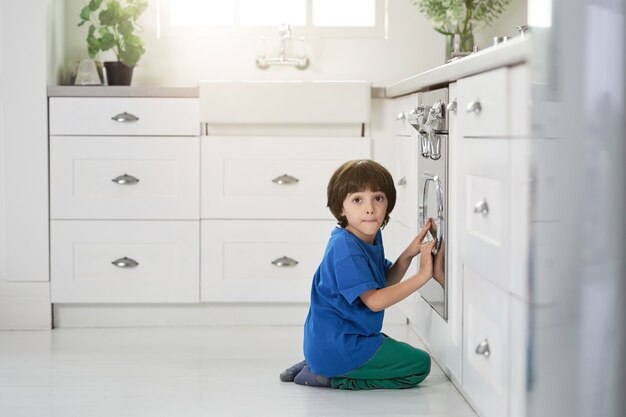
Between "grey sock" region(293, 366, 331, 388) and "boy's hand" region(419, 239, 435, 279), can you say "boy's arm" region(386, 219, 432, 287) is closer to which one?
"boy's hand" region(419, 239, 435, 279)

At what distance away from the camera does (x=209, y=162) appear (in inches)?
121

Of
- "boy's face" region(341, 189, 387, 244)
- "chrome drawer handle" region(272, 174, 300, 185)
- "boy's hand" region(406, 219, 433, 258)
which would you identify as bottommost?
"boy's hand" region(406, 219, 433, 258)

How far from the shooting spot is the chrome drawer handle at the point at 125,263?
3072 millimetres

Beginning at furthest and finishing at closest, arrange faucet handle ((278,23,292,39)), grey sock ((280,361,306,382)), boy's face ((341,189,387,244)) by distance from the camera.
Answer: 1. faucet handle ((278,23,292,39))
2. grey sock ((280,361,306,382))
3. boy's face ((341,189,387,244))

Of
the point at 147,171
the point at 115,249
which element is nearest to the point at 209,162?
the point at 147,171

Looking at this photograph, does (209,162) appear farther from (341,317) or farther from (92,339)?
(341,317)

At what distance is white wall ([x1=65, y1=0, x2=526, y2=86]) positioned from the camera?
11.4 ft

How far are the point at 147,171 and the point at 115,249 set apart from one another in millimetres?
300

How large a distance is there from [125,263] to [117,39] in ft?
2.77

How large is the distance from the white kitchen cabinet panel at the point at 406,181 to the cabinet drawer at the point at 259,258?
338 mm

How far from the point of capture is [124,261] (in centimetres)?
308

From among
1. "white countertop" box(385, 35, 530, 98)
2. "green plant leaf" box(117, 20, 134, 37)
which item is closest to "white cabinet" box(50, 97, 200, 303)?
"green plant leaf" box(117, 20, 134, 37)

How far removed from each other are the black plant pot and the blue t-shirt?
137 centimetres

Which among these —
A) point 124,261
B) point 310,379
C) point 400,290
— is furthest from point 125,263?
point 400,290
